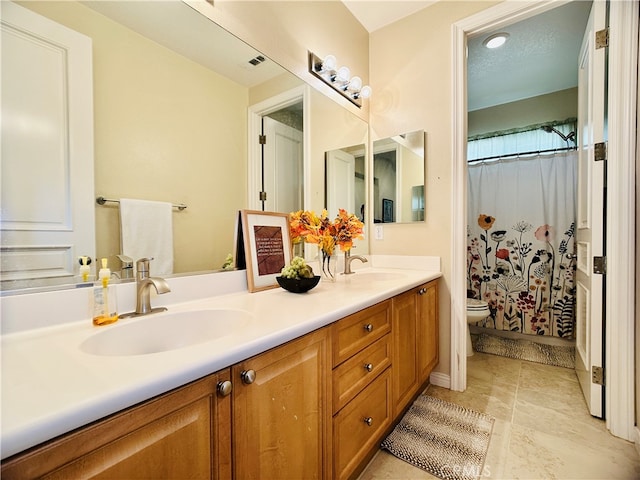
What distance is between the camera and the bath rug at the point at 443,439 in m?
1.27

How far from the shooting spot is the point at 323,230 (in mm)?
1542

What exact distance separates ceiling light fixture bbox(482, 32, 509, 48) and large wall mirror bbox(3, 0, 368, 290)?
1763mm

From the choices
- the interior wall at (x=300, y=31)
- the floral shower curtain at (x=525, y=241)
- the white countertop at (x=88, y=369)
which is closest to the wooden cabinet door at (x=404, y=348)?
the white countertop at (x=88, y=369)

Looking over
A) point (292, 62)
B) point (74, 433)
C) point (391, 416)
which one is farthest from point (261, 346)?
point (292, 62)

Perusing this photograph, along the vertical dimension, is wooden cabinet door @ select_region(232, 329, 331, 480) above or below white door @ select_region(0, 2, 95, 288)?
below

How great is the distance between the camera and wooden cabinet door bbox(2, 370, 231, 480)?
16.4 inches

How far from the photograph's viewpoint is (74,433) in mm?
431

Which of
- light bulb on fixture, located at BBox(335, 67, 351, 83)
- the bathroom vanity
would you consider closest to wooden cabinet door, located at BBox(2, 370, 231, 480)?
the bathroom vanity

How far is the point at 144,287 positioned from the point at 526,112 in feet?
12.4

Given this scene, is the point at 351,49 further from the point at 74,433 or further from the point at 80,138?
the point at 74,433

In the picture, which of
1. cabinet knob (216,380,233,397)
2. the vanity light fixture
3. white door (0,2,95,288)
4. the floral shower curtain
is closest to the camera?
cabinet knob (216,380,233,397)

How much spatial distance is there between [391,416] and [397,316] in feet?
1.47

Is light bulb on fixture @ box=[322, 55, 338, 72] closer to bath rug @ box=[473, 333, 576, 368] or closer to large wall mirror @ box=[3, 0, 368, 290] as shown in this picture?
large wall mirror @ box=[3, 0, 368, 290]

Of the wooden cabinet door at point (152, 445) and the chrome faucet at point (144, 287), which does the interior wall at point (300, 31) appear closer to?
the chrome faucet at point (144, 287)
